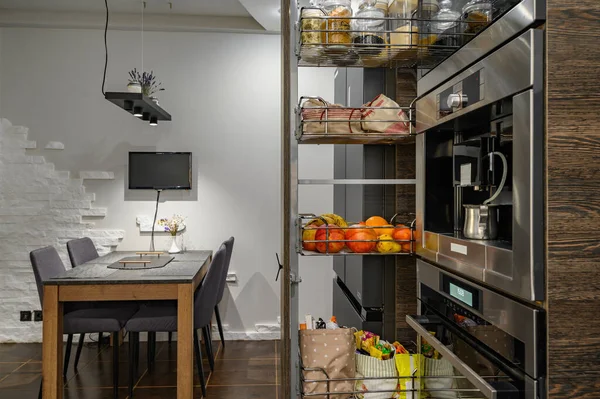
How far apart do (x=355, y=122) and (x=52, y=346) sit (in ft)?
7.16

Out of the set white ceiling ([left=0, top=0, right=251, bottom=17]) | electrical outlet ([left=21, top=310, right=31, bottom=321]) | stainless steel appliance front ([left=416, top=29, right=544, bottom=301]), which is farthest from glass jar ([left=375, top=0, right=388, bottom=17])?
electrical outlet ([left=21, top=310, right=31, bottom=321])

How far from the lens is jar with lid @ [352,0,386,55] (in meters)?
1.54

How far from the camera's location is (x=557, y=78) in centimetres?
87

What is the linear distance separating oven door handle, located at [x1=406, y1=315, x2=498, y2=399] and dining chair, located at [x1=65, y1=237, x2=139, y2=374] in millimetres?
2295

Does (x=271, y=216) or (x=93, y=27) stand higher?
(x=93, y=27)

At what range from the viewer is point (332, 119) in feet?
5.21

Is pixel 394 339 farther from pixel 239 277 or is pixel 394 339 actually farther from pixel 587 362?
pixel 239 277

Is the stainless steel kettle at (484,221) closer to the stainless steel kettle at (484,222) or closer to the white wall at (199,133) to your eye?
the stainless steel kettle at (484,222)

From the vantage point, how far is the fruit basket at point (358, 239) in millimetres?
1612

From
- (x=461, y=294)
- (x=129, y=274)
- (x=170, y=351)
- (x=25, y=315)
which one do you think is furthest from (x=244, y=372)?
(x=461, y=294)

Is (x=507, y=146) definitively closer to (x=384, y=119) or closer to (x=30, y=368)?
(x=384, y=119)

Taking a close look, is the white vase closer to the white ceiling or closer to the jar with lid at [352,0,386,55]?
the white ceiling

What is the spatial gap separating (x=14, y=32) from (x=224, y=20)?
6.00ft

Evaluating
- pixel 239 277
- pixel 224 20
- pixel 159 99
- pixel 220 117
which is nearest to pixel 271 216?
pixel 239 277
